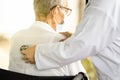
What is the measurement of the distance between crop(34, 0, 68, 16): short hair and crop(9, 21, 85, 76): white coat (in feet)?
0.22

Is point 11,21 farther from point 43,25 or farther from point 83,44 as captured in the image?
point 83,44

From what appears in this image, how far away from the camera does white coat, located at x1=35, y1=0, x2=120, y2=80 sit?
111 cm

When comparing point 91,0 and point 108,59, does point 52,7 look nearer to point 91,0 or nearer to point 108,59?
point 91,0

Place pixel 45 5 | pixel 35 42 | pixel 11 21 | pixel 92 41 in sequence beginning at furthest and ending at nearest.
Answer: pixel 11 21 → pixel 45 5 → pixel 35 42 → pixel 92 41

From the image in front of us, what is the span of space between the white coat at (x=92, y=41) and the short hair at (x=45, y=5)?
28 cm

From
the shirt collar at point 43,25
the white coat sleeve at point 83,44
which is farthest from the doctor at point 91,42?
the shirt collar at point 43,25

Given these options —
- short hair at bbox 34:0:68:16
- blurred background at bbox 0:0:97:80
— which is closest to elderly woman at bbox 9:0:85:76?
short hair at bbox 34:0:68:16

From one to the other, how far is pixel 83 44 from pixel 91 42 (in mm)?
37

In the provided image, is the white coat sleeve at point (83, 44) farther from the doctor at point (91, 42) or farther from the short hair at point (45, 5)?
the short hair at point (45, 5)

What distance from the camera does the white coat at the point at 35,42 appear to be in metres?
1.27

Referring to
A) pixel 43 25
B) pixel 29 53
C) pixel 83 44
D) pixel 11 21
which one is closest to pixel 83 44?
pixel 83 44

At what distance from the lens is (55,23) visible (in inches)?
59.4

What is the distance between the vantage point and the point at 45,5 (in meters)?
1.42

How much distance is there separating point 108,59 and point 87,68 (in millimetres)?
630
